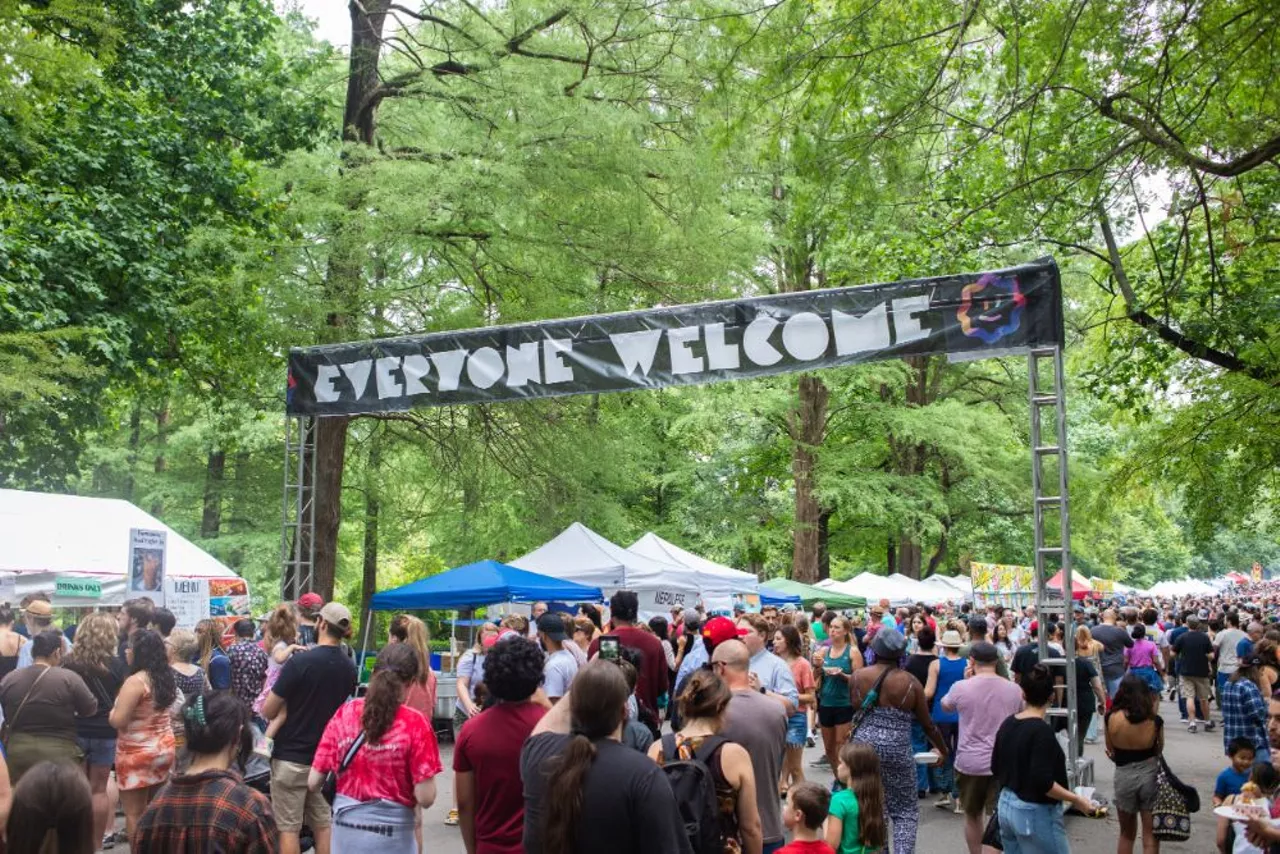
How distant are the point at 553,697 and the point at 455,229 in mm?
9449

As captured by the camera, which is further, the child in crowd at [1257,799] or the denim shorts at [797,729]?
the denim shorts at [797,729]

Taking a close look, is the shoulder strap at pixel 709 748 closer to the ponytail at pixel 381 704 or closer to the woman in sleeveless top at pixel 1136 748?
the ponytail at pixel 381 704

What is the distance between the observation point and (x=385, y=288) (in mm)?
15859

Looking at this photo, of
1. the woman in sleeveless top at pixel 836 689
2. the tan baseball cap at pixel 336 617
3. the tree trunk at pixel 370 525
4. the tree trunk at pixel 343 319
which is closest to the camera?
the tan baseball cap at pixel 336 617

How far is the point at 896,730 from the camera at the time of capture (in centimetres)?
768

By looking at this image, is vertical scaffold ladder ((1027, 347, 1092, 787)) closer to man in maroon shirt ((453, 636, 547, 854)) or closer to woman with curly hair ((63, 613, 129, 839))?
man in maroon shirt ((453, 636, 547, 854))

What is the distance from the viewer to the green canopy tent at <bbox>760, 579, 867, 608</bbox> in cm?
2485

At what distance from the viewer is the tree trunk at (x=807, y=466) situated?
3072cm

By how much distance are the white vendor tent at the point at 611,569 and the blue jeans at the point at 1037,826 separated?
11.4 meters

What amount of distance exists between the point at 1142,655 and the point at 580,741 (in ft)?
52.8

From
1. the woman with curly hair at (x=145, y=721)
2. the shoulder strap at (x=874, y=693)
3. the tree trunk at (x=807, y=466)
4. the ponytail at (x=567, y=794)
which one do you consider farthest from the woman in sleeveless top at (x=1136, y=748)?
the tree trunk at (x=807, y=466)

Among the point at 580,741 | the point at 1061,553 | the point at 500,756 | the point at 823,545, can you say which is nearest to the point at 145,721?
the point at 500,756

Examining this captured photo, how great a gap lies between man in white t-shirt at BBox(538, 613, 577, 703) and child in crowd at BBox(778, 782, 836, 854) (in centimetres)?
373

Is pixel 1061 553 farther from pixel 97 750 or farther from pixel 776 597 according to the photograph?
pixel 776 597
